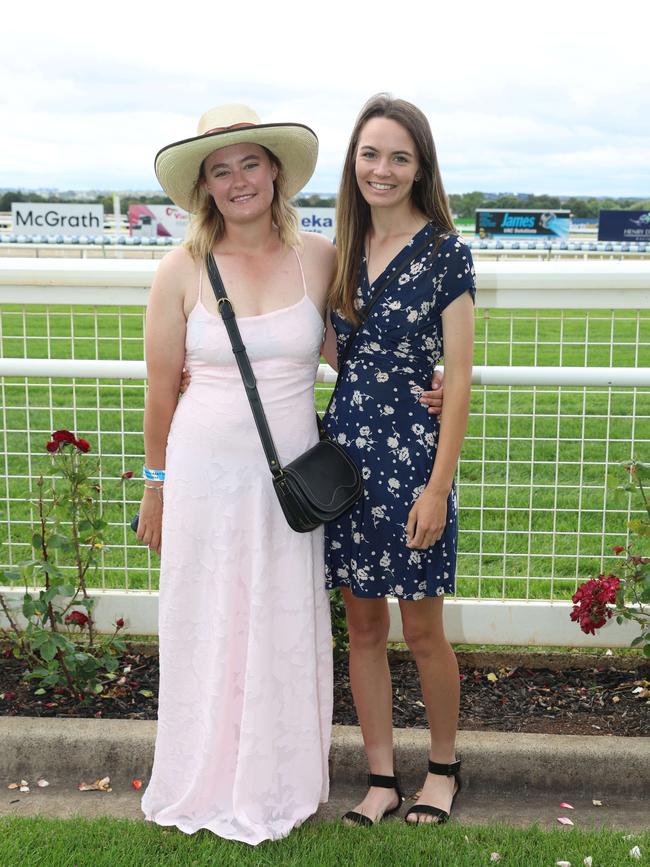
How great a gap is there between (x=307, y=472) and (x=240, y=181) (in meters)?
0.84

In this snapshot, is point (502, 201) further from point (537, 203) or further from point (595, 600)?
point (595, 600)

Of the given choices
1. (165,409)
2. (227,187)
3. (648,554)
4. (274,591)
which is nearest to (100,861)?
(274,591)

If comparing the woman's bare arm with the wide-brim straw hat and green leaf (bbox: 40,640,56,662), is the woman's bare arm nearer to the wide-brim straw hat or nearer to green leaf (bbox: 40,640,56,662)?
the wide-brim straw hat

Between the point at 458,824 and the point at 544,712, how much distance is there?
76 centimetres

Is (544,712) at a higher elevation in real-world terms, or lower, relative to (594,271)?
lower

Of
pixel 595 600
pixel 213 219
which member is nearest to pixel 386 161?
pixel 213 219

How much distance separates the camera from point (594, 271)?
3908mm

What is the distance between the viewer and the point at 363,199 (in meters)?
2.90

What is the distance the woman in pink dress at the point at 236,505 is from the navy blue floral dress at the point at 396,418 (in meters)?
0.15

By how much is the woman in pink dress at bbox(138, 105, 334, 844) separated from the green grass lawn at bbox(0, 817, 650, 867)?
8 cm

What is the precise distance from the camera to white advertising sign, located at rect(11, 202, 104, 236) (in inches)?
1566

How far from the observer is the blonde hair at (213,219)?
2.94 meters

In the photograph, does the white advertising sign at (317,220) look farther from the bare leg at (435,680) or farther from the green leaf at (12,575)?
the bare leg at (435,680)

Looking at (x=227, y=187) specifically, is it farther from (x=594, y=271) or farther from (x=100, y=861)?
(x=100, y=861)
